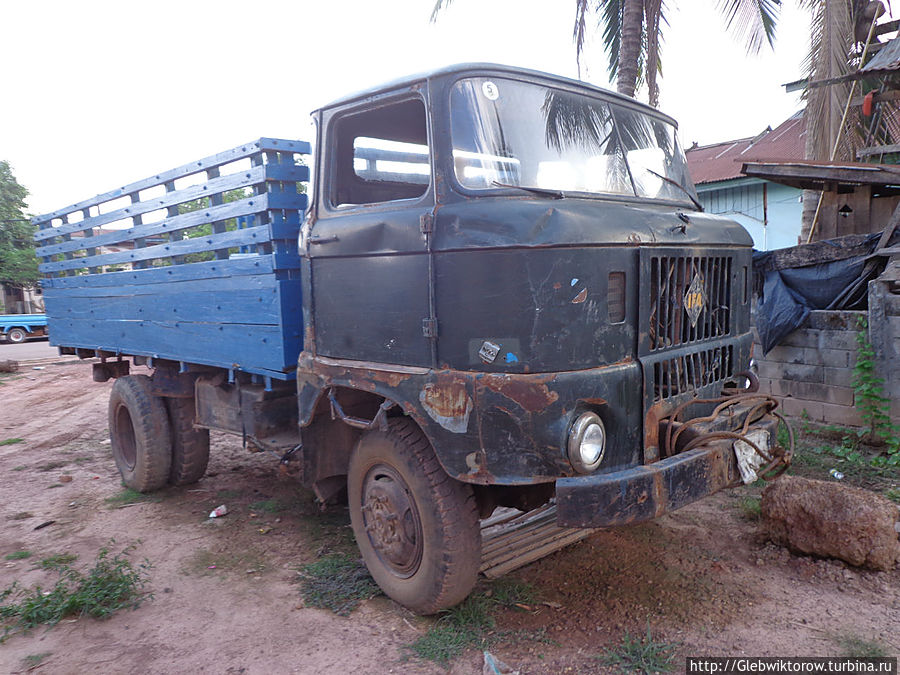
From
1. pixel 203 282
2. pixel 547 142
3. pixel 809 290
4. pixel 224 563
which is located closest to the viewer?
pixel 547 142

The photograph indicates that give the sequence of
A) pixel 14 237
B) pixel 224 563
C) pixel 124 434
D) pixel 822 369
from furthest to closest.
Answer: pixel 14 237, pixel 822 369, pixel 124 434, pixel 224 563

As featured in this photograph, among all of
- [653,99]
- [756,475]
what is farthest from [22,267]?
[756,475]

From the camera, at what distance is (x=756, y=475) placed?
10.2 feet

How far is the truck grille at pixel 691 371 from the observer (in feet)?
9.86

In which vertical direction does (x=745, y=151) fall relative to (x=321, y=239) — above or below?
above

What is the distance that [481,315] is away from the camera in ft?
9.07

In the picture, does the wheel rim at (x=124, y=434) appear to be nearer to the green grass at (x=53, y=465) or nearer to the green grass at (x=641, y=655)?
the green grass at (x=53, y=465)

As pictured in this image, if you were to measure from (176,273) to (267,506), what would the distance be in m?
1.85

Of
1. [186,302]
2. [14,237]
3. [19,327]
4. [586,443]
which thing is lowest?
[19,327]

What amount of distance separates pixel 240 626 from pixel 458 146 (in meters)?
2.56

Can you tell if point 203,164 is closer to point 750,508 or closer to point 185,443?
point 185,443

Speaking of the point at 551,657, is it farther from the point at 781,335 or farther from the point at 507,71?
the point at 781,335

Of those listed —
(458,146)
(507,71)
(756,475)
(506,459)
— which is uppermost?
(507,71)

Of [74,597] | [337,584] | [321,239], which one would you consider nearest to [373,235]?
[321,239]
